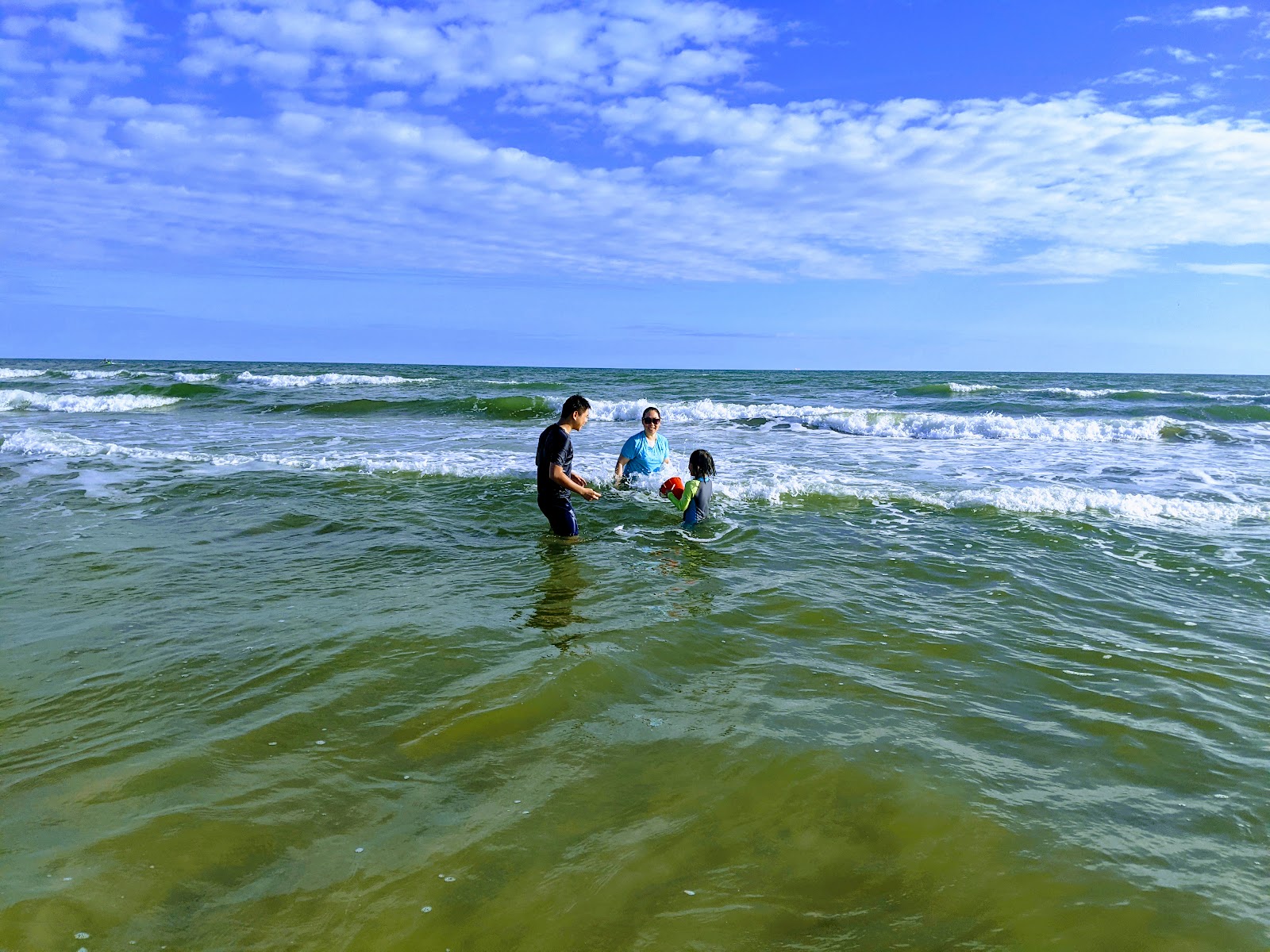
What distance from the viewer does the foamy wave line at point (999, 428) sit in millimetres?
19969

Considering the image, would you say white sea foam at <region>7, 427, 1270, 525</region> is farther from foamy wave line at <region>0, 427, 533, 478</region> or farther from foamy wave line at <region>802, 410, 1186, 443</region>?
foamy wave line at <region>802, 410, 1186, 443</region>

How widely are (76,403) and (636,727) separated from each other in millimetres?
31501

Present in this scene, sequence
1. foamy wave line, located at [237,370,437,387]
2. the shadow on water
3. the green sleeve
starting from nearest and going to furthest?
the shadow on water, the green sleeve, foamy wave line, located at [237,370,437,387]

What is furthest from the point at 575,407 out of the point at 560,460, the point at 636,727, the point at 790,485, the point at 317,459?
the point at 317,459

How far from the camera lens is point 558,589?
6797 mm

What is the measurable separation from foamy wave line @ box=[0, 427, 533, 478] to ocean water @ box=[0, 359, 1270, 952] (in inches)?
122

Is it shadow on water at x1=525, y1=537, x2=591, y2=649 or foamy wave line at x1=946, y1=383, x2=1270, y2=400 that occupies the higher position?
foamy wave line at x1=946, y1=383, x2=1270, y2=400

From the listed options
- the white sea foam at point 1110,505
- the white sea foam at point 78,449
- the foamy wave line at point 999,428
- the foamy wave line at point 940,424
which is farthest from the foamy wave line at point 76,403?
the white sea foam at point 1110,505

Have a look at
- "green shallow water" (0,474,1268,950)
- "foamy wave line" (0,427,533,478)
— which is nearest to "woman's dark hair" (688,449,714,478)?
"green shallow water" (0,474,1268,950)

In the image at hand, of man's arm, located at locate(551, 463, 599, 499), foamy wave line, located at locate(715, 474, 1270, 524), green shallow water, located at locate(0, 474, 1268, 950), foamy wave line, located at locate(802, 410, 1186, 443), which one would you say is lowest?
green shallow water, located at locate(0, 474, 1268, 950)

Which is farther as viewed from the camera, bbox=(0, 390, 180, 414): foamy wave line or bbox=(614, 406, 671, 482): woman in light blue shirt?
bbox=(0, 390, 180, 414): foamy wave line

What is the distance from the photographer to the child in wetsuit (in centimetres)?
922

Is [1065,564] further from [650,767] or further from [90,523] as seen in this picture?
[90,523]

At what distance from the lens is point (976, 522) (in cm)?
936
